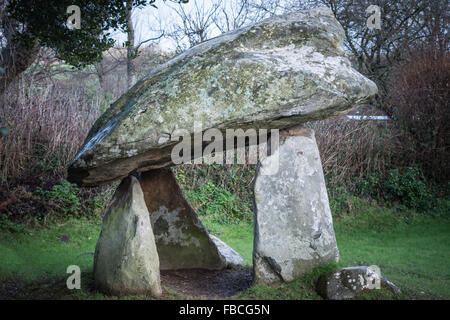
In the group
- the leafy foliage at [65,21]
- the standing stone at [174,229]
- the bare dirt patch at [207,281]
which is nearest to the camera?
the bare dirt patch at [207,281]

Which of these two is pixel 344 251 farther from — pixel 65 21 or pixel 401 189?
pixel 65 21

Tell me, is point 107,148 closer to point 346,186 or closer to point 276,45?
point 276,45

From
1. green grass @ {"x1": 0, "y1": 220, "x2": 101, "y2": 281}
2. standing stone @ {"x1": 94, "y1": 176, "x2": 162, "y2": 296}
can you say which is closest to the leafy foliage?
standing stone @ {"x1": 94, "y1": 176, "x2": 162, "y2": 296}

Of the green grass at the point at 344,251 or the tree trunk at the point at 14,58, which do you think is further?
the tree trunk at the point at 14,58

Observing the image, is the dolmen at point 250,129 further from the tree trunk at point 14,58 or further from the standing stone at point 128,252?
the tree trunk at point 14,58

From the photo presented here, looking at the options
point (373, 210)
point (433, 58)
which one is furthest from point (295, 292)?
point (433, 58)

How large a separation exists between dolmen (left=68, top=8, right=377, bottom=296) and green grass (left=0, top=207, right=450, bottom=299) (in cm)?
31

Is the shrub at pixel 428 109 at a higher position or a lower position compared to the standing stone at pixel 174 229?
higher

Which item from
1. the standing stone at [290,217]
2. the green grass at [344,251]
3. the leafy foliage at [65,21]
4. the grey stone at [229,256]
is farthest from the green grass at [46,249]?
the leafy foliage at [65,21]

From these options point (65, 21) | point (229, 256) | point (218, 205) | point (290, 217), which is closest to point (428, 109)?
point (218, 205)

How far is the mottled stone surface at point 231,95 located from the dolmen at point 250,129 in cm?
1

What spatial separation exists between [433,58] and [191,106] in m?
7.72

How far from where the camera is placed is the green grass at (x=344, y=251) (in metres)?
4.55

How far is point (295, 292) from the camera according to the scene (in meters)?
4.40
